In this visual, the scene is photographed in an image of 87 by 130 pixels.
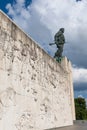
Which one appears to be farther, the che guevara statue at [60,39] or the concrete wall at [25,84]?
the che guevara statue at [60,39]

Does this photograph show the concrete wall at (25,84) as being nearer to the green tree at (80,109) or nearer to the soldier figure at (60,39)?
the soldier figure at (60,39)

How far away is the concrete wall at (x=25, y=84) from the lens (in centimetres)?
567

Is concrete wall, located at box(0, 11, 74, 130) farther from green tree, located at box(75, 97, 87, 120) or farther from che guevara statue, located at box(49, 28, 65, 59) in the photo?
green tree, located at box(75, 97, 87, 120)

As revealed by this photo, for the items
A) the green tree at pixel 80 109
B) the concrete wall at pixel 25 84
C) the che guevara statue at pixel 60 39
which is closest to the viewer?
the concrete wall at pixel 25 84

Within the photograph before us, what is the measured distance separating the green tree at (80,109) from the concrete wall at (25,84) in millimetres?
18853

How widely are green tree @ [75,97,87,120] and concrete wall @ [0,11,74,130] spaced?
1885 centimetres

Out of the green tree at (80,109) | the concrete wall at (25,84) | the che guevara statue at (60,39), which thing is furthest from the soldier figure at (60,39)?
the green tree at (80,109)

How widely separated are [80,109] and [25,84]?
22.9 meters

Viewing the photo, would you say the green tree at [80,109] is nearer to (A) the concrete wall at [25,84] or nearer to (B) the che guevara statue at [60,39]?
(B) the che guevara statue at [60,39]

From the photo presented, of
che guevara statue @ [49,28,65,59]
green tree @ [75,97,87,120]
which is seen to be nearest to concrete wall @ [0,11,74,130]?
che guevara statue @ [49,28,65,59]

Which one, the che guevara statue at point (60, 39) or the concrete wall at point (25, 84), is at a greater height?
the che guevara statue at point (60, 39)

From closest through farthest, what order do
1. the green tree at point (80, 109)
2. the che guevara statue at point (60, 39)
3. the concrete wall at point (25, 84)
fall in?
1. the concrete wall at point (25, 84)
2. the che guevara statue at point (60, 39)
3. the green tree at point (80, 109)

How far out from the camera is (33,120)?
7.09m

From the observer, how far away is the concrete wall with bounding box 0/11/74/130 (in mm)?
5668
